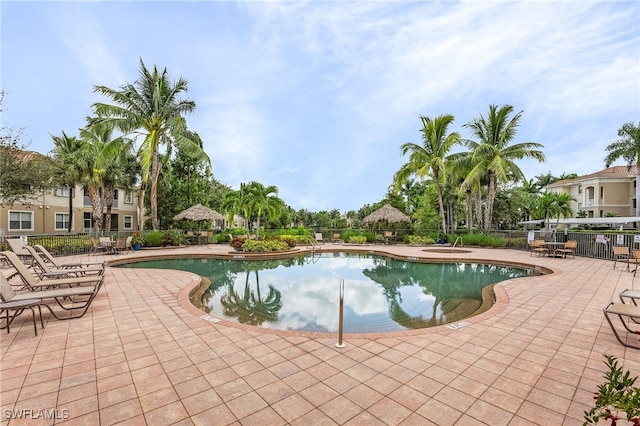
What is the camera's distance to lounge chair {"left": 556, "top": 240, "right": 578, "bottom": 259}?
12.6m

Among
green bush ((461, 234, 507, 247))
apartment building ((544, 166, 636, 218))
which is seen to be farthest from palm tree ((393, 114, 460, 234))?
apartment building ((544, 166, 636, 218))

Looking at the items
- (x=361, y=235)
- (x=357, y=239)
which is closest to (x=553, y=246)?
Result: (x=357, y=239)

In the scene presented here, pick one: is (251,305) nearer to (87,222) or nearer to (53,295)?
(53,295)

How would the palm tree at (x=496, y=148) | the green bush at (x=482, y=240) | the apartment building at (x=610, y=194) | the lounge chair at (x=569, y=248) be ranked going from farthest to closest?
the apartment building at (x=610, y=194)
the palm tree at (x=496, y=148)
the green bush at (x=482, y=240)
the lounge chair at (x=569, y=248)

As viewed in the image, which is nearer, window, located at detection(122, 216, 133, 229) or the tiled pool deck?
the tiled pool deck

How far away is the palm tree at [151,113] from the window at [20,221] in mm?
10714

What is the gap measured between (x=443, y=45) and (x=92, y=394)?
48.8ft

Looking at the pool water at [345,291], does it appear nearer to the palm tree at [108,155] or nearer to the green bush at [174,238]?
the green bush at [174,238]

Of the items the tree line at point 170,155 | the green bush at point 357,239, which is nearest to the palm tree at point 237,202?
the tree line at point 170,155

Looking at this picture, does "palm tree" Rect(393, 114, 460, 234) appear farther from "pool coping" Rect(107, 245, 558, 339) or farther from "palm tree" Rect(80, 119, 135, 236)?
"palm tree" Rect(80, 119, 135, 236)

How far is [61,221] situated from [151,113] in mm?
14187

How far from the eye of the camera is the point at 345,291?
813cm

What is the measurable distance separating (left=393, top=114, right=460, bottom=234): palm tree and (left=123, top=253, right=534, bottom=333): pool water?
344 inches

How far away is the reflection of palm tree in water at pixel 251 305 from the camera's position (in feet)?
19.6
